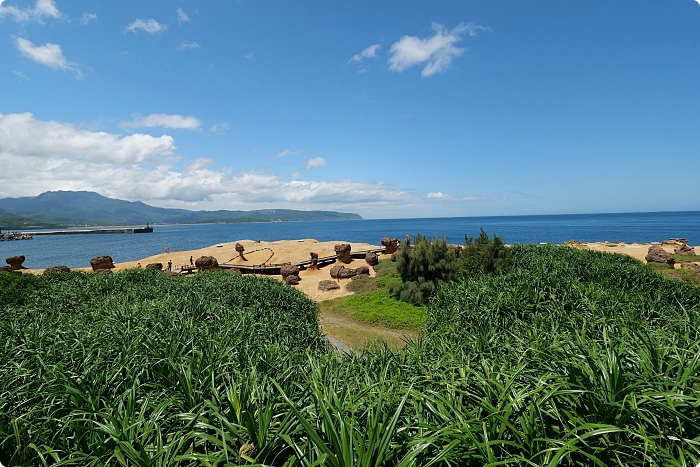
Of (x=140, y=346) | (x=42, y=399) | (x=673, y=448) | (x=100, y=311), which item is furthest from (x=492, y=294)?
(x=100, y=311)

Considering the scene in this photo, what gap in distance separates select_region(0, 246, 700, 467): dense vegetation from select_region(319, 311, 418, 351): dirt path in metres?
4.32

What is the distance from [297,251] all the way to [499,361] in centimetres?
3072

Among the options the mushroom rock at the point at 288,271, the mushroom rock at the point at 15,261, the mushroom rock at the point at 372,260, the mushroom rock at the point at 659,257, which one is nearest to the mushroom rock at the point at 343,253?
the mushroom rock at the point at 372,260

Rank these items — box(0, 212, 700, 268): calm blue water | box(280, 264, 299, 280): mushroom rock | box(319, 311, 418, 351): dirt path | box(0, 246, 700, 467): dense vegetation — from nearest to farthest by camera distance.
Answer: box(0, 246, 700, 467): dense vegetation < box(319, 311, 418, 351): dirt path < box(280, 264, 299, 280): mushroom rock < box(0, 212, 700, 268): calm blue water

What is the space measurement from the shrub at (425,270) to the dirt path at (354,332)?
3220mm

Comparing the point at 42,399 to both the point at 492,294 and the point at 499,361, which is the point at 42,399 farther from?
the point at 492,294

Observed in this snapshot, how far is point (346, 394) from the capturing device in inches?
127

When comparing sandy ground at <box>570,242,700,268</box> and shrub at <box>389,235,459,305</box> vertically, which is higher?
shrub at <box>389,235,459,305</box>

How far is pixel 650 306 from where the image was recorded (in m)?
7.08

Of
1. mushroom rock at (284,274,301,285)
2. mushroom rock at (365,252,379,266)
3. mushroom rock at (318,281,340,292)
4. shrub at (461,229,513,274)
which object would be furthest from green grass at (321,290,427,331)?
mushroom rock at (365,252,379,266)

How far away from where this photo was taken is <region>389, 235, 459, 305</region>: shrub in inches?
605

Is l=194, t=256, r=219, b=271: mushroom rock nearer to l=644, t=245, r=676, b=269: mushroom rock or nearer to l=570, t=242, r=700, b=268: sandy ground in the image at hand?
l=570, t=242, r=700, b=268: sandy ground

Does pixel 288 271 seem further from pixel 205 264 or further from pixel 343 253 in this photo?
pixel 205 264

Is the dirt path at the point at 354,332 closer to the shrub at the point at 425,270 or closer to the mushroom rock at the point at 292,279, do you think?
the shrub at the point at 425,270
